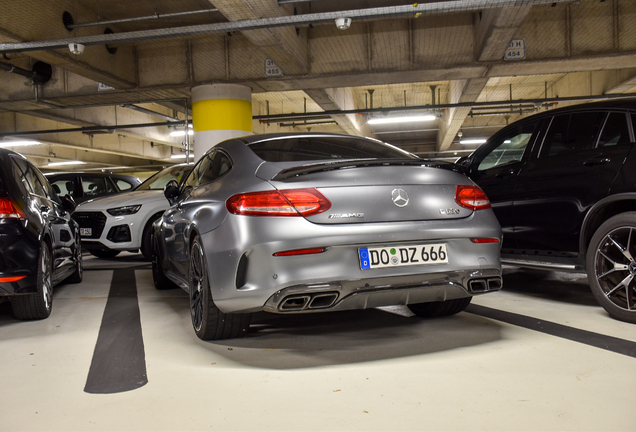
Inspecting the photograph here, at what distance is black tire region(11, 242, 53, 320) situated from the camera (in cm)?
394

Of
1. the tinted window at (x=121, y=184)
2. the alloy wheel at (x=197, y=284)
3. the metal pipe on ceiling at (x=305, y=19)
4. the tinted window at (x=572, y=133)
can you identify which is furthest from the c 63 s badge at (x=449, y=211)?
the tinted window at (x=121, y=184)

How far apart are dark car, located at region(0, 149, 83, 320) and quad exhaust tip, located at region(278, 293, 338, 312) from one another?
2093mm

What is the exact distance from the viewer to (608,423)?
6.49ft

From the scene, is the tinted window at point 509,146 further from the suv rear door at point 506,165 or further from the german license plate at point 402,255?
the german license plate at point 402,255

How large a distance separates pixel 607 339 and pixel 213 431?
2369 millimetres

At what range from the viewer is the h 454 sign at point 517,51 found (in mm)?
10797

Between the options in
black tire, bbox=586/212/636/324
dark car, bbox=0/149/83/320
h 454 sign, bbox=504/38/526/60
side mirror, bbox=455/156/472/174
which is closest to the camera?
black tire, bbox=586/212/636/324

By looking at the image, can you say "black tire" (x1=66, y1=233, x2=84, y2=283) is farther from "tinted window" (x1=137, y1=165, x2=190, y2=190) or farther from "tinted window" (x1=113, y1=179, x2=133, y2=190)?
"tinted window" (x1=113, y1=179, x2=133, y2=190)

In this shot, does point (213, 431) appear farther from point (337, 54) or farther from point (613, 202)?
point (337, 54)

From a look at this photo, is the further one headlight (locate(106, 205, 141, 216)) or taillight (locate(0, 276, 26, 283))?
headlight (locate(106, 205, 141, 216))

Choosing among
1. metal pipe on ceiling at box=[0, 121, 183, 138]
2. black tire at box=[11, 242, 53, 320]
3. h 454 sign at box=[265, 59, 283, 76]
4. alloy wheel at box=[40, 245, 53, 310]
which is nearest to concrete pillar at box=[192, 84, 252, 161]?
h 454 sign at box=[265, 59, 283, 76]

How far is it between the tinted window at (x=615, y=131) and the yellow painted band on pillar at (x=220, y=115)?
9185 millimetres

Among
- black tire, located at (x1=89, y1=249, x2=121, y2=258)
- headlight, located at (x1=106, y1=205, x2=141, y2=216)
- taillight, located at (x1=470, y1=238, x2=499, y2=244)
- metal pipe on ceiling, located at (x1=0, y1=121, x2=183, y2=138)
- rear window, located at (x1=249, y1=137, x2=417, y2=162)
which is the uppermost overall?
metal pipe on ceiling, located at (x1=0, y1=121, x2=183, y2=138)

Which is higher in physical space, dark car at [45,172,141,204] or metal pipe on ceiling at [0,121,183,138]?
metal pipe on ceiling at [0,121,183,138]
